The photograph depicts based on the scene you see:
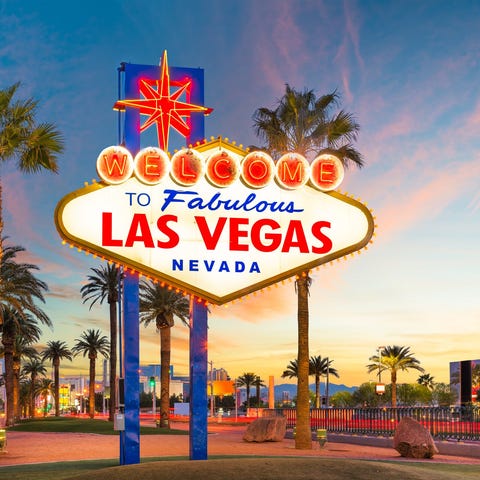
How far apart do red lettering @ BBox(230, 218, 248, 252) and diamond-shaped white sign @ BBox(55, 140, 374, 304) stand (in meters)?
0.02

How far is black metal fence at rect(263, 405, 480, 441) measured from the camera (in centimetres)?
3200

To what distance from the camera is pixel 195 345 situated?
18734 mm

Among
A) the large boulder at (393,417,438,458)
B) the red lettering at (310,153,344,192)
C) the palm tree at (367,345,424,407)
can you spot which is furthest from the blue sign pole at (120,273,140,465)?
the palm tree at (367,345,424,407)

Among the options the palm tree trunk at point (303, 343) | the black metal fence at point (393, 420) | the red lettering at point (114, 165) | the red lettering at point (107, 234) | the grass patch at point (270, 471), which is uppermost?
the red lettering at point (114, 165)

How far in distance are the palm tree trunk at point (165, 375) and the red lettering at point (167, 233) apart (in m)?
35.4

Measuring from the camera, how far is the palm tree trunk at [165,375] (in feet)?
175

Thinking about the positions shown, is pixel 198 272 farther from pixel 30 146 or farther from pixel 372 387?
pixel 372 387

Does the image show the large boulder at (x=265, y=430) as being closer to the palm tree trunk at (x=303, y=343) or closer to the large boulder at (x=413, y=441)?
the palm tree trunk at (x=303, y=343)

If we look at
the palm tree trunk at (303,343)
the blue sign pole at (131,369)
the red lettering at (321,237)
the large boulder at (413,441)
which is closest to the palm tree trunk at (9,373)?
the palm tree trunk at (303,343)

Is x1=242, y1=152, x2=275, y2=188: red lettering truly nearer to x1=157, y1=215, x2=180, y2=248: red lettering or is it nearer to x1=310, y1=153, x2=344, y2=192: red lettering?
x1=310, y1=153, x2=344, y2=192: red lettering

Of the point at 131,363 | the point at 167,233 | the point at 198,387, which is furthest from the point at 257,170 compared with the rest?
the point at 131,363

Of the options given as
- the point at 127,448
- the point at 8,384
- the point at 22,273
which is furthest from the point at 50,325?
the point at 127,448

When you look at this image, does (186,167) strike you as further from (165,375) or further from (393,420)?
(165,375)

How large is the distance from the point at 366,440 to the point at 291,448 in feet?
18.6
